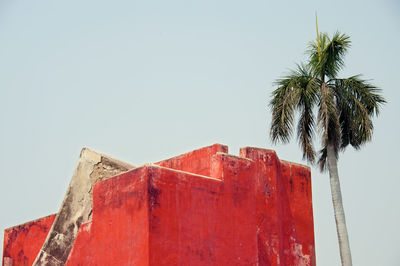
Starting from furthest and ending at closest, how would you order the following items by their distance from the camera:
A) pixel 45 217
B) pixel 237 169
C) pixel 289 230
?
pixel 45 217 → pixel 289 230 → pixel 237 169

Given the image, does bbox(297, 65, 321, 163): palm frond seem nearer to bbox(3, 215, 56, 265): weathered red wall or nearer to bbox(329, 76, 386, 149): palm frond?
bbox(329, 76, 386, 149): palm frond

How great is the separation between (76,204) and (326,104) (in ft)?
19.6

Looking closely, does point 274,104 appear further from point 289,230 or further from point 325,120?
point 289,230

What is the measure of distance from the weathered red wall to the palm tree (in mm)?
5970

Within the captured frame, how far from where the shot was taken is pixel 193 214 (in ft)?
43.1

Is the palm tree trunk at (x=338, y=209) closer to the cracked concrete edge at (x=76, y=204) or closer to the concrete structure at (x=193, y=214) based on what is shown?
the concrete structure at (x=193, y=214)

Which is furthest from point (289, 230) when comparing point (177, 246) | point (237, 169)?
point (177, 246)

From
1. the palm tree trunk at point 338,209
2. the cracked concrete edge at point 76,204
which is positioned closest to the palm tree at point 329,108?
the palm tree trunk at point 338,209

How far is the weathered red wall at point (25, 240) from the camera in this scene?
17.7m

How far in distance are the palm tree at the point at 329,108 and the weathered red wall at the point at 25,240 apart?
597 cm

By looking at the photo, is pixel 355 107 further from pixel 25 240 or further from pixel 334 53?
pixel 25 240

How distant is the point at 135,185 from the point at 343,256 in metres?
5.52

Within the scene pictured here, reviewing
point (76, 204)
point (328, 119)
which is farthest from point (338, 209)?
point (76, 204)

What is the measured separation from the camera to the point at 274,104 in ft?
56.1
